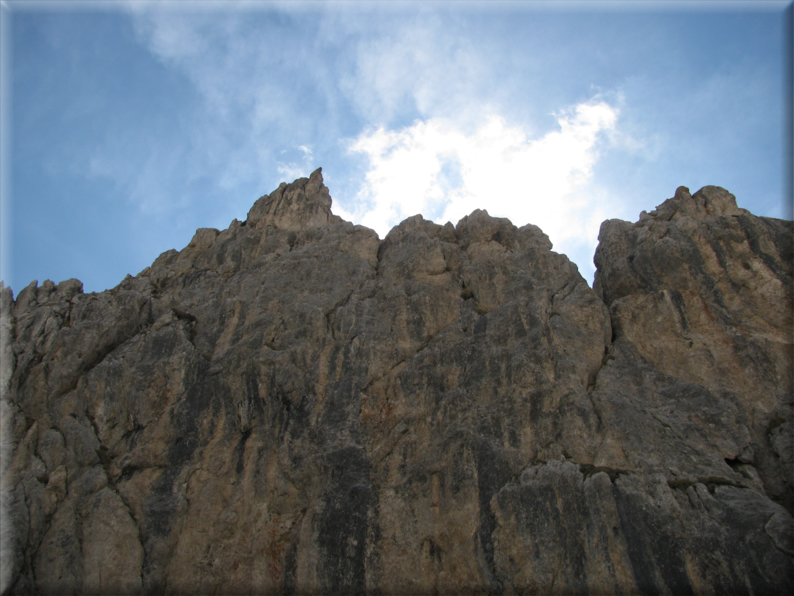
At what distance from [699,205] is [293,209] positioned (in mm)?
37573

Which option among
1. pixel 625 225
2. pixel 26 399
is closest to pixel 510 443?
pixel 625 225

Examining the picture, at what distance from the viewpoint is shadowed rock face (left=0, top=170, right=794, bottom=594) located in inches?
902

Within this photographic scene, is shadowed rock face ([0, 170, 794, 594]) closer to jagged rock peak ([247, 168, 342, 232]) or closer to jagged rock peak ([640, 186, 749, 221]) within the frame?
jagged rock peak ([640, 186, 749, 221])

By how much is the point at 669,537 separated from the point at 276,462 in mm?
21129

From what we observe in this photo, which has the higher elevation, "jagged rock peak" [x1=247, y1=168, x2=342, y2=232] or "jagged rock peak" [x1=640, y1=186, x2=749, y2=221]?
"jagged rock peak" [x1=247, y1=168, x2=342, y2=232]

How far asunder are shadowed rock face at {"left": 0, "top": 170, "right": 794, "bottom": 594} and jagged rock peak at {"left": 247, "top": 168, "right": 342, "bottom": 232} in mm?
12013

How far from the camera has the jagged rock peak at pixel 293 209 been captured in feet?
160

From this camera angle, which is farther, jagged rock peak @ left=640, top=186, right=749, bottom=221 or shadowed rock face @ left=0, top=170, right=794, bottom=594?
jagged rock peak @ left=640, top=186, right=749, bottom=221

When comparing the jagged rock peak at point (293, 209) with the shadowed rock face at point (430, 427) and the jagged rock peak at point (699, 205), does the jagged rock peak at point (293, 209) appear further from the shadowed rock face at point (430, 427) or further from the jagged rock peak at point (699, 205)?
the jagged rock peak at point (699, 205)

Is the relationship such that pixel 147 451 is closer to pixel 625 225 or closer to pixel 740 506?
pixel 740 506

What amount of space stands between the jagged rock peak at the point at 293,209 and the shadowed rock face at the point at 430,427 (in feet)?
39.4

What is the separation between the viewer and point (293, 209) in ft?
164

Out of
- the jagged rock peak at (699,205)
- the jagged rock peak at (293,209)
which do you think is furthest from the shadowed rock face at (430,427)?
the jagged rock peak at (293,209)

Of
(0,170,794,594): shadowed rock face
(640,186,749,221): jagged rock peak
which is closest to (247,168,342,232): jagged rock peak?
(0,170,794,594): shadowed rock face
